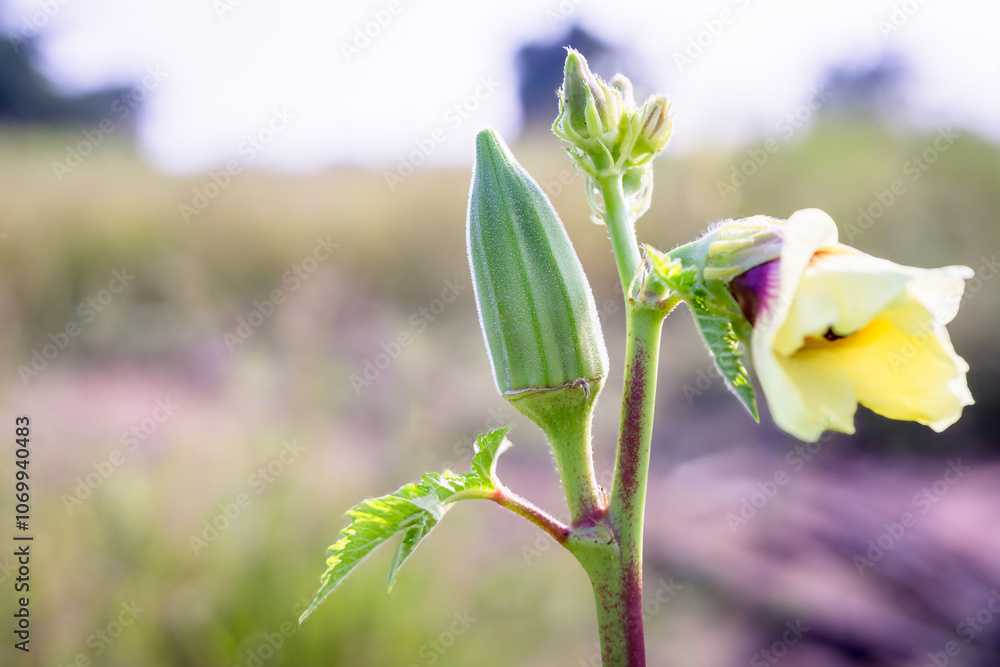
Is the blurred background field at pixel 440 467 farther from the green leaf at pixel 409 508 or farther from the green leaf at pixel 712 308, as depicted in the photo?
the green leaf at pixel 712 308

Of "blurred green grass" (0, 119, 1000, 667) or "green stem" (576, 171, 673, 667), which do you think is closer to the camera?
"green stem" (576, 171, 673, 667)

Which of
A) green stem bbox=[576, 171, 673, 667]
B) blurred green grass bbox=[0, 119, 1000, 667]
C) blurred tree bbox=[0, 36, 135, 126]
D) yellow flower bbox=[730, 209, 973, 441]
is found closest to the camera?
yellow flower bbox=[730, 209, 973, 441]

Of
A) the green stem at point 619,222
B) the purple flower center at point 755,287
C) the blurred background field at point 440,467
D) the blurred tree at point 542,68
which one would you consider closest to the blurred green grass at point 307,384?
the blurred background field at point 440,467

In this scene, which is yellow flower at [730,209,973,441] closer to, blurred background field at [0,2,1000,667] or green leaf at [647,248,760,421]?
green leaf at [647,248,760,421]

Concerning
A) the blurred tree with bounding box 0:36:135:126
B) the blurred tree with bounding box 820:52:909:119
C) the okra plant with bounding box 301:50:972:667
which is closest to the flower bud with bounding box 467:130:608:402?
the okra plant with bounding box 301:50:972:667

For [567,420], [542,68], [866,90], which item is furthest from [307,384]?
[542,68]

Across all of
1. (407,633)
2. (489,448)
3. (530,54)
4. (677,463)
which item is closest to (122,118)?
(530,54)

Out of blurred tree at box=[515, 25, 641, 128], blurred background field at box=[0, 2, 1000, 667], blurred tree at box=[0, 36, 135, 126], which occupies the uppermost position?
blurred tree at box=[0, 36, 135, 126]
